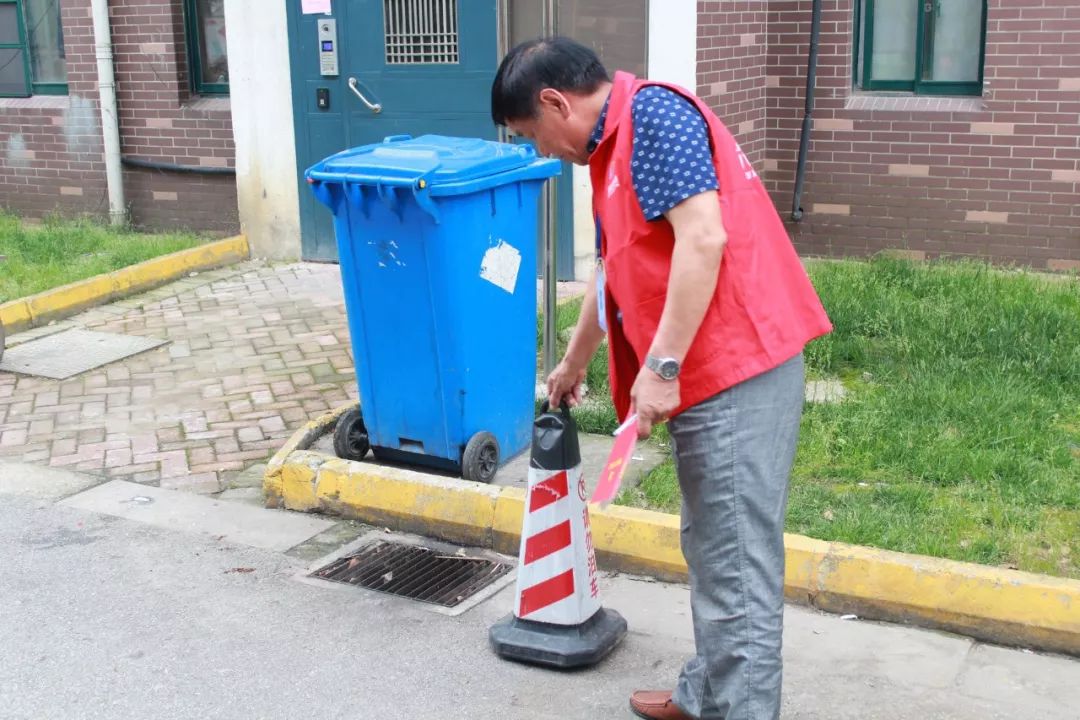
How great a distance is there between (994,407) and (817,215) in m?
3.90

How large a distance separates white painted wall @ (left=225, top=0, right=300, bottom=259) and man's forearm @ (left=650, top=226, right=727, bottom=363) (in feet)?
22.3

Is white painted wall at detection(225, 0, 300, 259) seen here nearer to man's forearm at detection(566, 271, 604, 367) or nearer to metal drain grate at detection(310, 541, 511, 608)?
metal drain grate at detection(310, 541, 511, 608)

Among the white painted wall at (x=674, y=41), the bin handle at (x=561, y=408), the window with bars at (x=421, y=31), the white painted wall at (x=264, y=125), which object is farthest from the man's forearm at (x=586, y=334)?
the white painted wall at (x=264, y=125)

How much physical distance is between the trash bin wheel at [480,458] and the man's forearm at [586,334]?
1.58 meters

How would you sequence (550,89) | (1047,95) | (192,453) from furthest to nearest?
(1047,95)
(192,453)
(550,89)

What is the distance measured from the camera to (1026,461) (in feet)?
16.2

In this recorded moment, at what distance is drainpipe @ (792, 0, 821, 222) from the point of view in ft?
28.8

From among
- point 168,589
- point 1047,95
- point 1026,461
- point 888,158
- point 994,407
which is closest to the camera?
point 168,589

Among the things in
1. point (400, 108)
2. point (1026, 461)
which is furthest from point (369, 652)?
point (400, 108)

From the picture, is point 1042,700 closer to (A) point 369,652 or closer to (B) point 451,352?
(A) point 369,652

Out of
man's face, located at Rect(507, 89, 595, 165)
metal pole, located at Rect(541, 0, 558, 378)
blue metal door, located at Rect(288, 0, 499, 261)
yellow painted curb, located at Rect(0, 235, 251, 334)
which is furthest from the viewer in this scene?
blue metal door, located at Rect(288, 0, 499, 261)

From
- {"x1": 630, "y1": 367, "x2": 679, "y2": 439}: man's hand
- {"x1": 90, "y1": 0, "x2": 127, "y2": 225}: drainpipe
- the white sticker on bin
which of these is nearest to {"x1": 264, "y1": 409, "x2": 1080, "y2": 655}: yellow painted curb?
the white sticker on bin

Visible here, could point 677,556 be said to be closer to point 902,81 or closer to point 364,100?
point 364,100

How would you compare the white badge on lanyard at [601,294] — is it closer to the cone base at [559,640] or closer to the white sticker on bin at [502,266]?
the cone base at [559,640]
